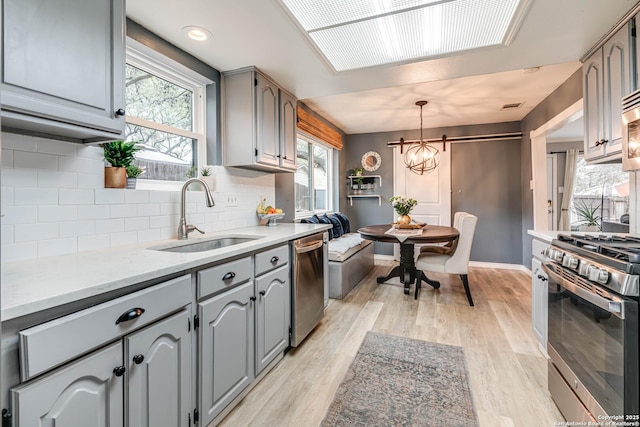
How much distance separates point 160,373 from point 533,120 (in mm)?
5021

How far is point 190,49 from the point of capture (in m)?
2.13

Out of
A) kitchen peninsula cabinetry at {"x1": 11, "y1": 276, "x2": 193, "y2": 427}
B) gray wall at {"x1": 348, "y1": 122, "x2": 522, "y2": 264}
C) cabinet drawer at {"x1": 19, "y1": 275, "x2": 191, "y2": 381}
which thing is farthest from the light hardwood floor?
gray wall at {"x1": 348, "y1": 122, "x2": 522, "y2": 264}

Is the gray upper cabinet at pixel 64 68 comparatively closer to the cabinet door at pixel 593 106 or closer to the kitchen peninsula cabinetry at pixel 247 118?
the kitchen peninsula cabinetry at pixel 247 118

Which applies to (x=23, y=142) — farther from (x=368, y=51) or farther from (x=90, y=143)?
(x=368, y=51)

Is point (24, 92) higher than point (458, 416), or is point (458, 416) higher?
point (24, 92)

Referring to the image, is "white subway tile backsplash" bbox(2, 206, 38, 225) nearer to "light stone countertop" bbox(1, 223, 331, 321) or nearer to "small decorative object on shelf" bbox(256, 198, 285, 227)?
"light stone countertop" bbox(1, 223, 331, 321)

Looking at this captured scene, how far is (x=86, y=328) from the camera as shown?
911mm

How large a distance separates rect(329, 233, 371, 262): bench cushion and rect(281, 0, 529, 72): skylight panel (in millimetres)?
2055

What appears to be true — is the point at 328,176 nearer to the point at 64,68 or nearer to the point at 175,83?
the point at 175,83

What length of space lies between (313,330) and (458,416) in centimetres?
131

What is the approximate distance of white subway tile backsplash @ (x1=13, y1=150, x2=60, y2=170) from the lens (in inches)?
51.6

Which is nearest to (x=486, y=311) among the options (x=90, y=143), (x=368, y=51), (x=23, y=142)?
(x=368, y=51)

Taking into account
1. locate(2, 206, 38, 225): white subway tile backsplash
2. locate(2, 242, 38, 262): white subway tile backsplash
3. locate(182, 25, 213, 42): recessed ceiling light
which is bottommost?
locate(2, 242, 38, 262): white subway tile backsplash

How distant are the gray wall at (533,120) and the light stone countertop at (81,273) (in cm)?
353
